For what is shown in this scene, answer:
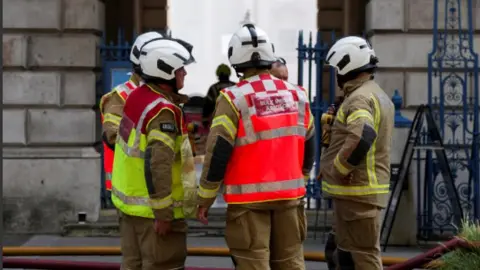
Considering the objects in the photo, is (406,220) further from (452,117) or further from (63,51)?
(63,51)

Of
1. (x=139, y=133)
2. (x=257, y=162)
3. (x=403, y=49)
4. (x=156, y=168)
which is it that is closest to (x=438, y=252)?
(x=257, y=162)

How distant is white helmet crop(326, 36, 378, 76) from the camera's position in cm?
718

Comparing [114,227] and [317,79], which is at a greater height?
[317,79]

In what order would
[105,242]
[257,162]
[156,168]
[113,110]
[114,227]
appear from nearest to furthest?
[156,168] → [257,162] → [113,110] → [105,242] → [114,227]

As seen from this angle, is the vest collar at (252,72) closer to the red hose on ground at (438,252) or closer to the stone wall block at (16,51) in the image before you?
the red hose on ground at (438,252)

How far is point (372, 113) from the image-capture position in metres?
6.93

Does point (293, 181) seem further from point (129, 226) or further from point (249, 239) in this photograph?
point (129, 226)

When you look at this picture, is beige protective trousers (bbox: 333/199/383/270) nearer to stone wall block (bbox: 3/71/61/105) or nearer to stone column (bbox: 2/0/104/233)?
stone column (bbox: 2/0/104/233)

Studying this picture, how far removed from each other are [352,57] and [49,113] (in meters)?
6.02

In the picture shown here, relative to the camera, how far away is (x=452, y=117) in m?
11.7

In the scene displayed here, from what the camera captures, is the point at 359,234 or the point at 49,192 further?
the point at 49,192

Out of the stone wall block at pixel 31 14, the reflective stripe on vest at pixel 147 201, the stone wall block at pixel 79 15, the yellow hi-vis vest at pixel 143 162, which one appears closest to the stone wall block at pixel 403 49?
the stone wall block at pixel 79 15

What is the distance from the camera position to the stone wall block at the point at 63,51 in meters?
12.3

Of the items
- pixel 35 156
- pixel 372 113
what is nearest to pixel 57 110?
pixel 35 156
